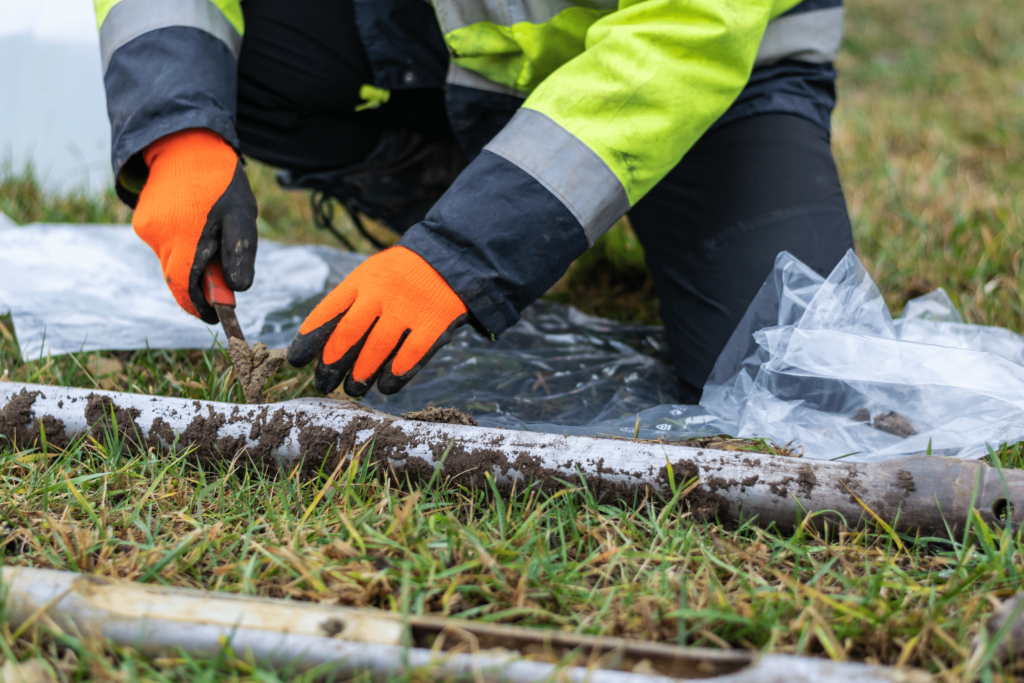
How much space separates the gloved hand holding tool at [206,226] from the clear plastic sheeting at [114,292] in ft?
0.93

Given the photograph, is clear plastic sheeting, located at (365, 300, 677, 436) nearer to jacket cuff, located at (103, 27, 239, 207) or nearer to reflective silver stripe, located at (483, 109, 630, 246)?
reflective silver stripe, located at (483, 109, 630, 246)

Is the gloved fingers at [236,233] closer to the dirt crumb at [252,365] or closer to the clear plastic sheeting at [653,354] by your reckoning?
the dirt crumb at [252,365]

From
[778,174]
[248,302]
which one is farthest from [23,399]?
[778,174]

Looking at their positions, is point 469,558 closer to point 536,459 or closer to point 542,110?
point 536,459

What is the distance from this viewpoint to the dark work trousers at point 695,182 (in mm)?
1523

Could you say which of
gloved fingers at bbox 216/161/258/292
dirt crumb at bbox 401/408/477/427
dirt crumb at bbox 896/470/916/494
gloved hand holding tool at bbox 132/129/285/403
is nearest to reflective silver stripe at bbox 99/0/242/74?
gloved hand holding tool at bbox 132/129/285/403

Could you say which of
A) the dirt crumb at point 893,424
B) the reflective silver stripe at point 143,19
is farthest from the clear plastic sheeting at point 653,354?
the reflective silver stripe at point 143,19

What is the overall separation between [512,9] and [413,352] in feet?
2.38

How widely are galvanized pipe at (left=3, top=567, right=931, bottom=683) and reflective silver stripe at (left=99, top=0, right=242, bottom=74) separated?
1.09 meters

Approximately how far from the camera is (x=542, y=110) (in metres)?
1.23

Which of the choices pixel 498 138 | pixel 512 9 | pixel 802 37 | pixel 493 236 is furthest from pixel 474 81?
pixel 802 37

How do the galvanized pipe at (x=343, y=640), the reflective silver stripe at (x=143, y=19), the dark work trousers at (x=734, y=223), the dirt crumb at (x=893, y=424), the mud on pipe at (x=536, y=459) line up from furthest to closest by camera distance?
the dark work trousers at (x=734, y=223)
the reflective silver stripe at (x=143, y=19)
the dirt crumb at (x=893, y=424)
the mud on pipe at (x=536, y=459)
the galvanized pipe at (x=343, y=640)

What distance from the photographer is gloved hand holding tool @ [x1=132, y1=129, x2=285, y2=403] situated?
128 centimetres

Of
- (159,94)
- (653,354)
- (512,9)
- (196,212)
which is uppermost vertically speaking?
(512,9)
